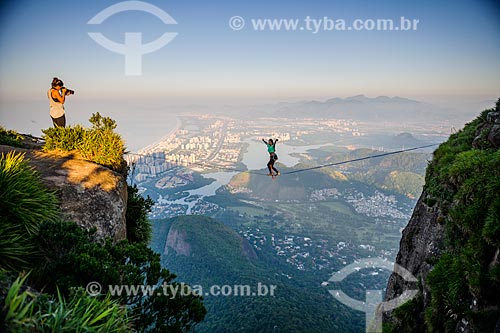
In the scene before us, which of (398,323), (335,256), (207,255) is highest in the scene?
(398,323)

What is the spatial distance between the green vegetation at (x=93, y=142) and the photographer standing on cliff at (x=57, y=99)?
573 mm

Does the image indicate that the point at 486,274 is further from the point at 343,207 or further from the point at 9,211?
the point at 343,207

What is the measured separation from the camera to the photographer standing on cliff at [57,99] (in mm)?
10195

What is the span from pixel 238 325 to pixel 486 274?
22134mm

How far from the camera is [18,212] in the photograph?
5.35 m

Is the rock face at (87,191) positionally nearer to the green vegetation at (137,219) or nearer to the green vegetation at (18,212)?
the green vegetation at (18,212)

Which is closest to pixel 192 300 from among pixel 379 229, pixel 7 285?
pixel 7 285

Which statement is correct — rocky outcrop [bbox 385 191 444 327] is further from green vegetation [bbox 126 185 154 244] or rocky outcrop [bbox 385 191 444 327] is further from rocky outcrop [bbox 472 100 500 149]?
green vegetation [bbox 126 185 154 244]

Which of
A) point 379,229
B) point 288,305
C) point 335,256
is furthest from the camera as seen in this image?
point 379,229

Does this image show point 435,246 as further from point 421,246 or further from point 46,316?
point 46,316

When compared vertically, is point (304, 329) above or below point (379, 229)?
above

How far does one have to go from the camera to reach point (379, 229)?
235ft

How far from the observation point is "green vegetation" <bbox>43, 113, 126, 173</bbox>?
9.85 meters

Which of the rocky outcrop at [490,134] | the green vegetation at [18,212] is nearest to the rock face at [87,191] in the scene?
the green vegetation at [18,212]
